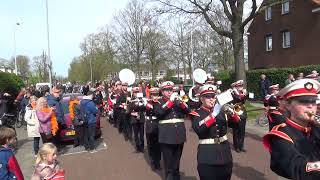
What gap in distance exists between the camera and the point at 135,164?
10773mm

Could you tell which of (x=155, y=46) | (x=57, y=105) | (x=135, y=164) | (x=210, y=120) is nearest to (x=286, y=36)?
(x=155, y=46)

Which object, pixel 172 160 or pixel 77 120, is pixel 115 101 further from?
pixel 172 160

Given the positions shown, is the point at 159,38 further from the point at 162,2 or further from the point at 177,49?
the point at 162,2

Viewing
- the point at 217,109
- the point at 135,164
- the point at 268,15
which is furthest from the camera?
the point at 268,15

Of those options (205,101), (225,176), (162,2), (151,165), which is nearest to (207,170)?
(225,176)

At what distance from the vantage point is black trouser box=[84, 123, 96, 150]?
1318 cm

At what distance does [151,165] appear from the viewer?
10.4 meters

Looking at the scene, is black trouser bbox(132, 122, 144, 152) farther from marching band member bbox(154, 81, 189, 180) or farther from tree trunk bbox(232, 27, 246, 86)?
tree trunk bbox(232, 27, 246, 86)

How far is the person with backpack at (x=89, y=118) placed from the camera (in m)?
13.1

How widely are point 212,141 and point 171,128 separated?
7.76 feet

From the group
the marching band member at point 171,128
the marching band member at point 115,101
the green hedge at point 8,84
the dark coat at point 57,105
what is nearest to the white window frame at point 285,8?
the marching band member at point 115,101

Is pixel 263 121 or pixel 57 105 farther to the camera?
pixel 263 121

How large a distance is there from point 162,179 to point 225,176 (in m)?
3.66

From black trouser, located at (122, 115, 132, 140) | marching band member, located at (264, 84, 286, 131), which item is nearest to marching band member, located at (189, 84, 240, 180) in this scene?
marching band member, located at (264, 84, 286, 131)
